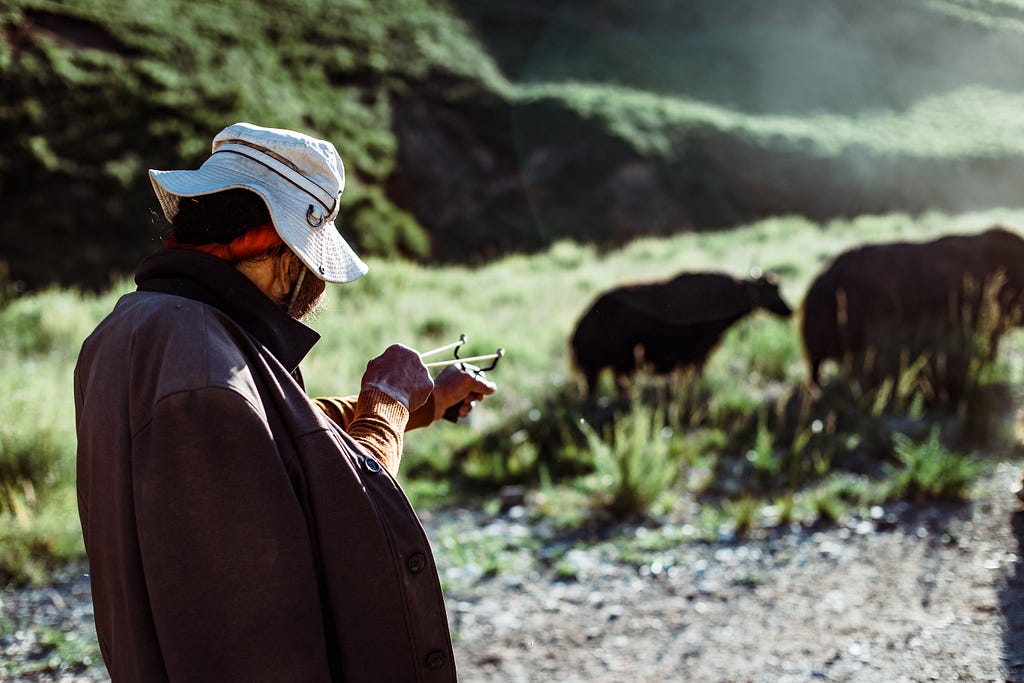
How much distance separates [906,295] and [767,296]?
5.04 feet

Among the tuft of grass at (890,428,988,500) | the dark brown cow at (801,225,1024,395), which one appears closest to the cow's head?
the dark brown cow at (801,225,1024,395)

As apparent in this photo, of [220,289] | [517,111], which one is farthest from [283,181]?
[517,111]

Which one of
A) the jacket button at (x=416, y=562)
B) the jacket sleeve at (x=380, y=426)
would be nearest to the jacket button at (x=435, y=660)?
the jacket button at (x=416, y=562)

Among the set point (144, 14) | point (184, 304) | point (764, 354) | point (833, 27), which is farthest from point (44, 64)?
point (833, 27)

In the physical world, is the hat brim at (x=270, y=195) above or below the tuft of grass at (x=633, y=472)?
above

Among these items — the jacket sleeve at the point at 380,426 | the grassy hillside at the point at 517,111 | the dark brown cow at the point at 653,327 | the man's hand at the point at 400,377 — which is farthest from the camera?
the grassy hillside at the point at 517,111

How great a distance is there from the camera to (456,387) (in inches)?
108

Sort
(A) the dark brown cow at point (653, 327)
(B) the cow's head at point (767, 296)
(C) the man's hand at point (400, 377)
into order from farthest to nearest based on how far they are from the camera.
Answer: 1. (B) the cow's head at point (767, 296)
2. (A) the dark brown cow at point (653, 327)
3. (C) the man's hand at point (400, 377)

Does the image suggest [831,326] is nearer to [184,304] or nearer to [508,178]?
[184,304]

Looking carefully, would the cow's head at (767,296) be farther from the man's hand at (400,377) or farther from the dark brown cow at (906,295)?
the man's hand at (400,377)

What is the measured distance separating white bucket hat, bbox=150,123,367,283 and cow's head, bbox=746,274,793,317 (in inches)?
349

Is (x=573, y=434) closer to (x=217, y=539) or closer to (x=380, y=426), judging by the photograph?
(x=380, y=426)

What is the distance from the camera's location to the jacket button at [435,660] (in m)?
2.00

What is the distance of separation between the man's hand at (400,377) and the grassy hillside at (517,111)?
13.0 m
